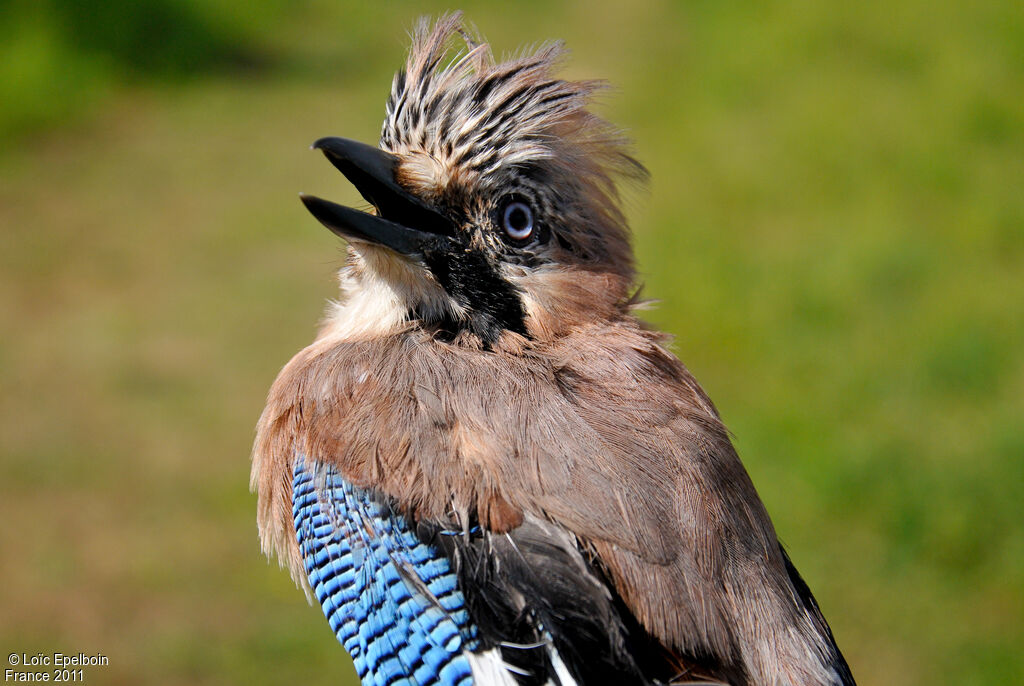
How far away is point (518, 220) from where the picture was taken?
2721 millimetres

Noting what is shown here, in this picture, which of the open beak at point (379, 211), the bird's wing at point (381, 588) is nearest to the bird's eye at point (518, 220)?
the open beak at point (379, 211)

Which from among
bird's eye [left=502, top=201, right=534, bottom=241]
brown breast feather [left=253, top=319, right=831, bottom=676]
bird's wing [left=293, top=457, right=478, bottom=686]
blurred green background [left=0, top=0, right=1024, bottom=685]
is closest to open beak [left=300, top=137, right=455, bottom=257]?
bird's eye [left=502, top=201, right=534, bottom=241]

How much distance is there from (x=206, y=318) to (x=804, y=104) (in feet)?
20.3

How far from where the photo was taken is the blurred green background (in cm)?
535

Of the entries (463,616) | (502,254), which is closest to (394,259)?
(502,254)

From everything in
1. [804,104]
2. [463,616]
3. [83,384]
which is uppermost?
[804,104]

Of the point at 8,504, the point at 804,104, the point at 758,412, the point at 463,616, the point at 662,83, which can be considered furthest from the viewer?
the point at 662,83

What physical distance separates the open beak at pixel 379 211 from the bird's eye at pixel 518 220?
154mm

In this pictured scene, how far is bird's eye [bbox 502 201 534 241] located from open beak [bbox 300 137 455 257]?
0.51ft

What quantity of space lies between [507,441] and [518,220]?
74cm

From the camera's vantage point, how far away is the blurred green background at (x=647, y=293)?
211 inches

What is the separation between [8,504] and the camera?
6.07m

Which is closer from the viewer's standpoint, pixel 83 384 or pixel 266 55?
pixel 83 384

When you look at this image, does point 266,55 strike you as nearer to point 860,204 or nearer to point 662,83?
point 662,83
